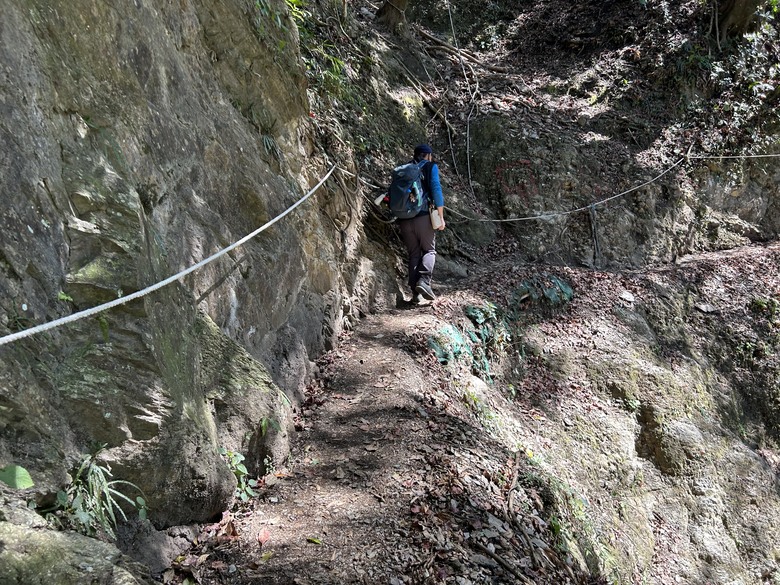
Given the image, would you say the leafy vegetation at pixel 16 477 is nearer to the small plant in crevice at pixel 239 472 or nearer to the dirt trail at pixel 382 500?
the dirt trail at pixel 382 500

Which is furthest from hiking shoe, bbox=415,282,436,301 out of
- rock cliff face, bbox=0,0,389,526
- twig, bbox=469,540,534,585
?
twig, bbox=469,540,534,585

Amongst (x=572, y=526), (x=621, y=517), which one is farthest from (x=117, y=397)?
(x=621, y=517)

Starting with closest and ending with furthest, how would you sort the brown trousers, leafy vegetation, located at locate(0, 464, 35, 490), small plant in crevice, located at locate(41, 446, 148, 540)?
leafy vegetation, located at locate(0, 464, 35, 490)
small plant in crevice, located at locate(41, 446, 148, 540)
the brown trousers

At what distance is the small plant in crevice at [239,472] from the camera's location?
167 inches

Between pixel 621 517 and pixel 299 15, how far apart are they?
308 inches

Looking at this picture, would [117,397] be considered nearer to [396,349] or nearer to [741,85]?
[396,349]

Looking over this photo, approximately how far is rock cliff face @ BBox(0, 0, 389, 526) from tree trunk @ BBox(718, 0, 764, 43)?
1099 centimetres

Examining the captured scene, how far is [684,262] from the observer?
1170 cm

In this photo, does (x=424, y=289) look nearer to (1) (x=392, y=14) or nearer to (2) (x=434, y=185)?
(2) (x=434, y=185)

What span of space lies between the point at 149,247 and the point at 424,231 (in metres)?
4.39

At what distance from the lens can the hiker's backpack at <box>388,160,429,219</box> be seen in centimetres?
771

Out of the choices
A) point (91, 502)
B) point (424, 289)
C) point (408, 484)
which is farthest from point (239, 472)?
point (424, 289)

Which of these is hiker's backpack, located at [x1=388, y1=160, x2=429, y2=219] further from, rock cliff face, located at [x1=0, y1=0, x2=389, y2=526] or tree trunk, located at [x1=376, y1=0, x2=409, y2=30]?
tree trunk, located at [x1=376, y1=0, x2=409, y2=30]

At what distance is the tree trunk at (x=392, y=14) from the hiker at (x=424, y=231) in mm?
6425
